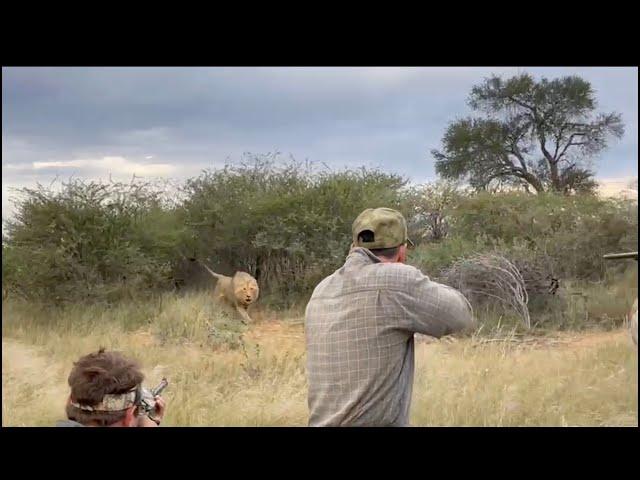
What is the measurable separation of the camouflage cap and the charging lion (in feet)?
18.2

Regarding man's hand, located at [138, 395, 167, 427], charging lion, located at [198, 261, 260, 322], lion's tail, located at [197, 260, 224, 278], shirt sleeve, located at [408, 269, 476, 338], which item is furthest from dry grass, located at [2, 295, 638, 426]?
man's hand, located at [138, 395, 167, 427]

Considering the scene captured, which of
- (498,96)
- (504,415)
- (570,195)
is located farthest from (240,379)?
(498,96)

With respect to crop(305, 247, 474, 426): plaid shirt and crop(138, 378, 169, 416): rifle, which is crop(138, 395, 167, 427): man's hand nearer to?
crop(138, 378, 169, 416): rifle

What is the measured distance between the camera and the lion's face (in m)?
7.46

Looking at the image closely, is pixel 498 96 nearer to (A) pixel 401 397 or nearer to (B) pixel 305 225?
(B) pixel 305 225

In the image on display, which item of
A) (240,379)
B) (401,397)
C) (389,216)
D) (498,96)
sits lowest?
(240,379)

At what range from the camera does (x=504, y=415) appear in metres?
4.30

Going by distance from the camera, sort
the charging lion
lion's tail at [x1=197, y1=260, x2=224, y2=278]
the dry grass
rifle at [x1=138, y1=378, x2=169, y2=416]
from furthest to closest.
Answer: lion's tail at [x1=197, y1=260, x2=224, y2=278], the charging lion, the dry grass, rifle at [x1=138, y1=378, x2=169, y2=416]

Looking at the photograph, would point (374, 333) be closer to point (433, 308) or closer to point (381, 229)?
point (433, 308)

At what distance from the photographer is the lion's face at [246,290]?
7.46 m

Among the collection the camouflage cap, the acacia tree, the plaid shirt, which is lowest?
the plaid shirt

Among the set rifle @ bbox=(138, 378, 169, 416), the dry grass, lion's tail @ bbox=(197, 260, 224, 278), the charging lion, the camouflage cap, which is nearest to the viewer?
rifle @ bbox=(138, 378, 169, 416)

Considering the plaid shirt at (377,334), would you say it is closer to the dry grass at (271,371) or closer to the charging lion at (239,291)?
the dry grass at (271,371)
